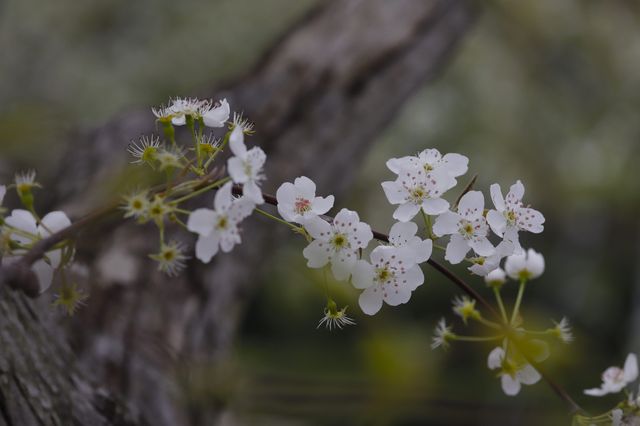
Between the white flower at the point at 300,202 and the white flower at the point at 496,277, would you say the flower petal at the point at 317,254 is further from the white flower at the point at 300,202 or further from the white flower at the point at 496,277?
the white flower at the point at 496,277

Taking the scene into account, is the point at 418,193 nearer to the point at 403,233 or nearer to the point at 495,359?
the point at 403,233

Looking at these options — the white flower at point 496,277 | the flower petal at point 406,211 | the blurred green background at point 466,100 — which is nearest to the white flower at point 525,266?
the white flower at point 496,277

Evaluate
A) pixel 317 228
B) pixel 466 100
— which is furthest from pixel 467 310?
pixel 466 100

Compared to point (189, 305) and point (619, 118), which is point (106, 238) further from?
point (619, 118)

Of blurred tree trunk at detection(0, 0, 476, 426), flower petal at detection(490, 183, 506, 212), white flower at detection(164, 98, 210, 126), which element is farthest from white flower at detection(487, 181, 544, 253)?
blurred tree trunk at detection(0, 0, 476, 426)

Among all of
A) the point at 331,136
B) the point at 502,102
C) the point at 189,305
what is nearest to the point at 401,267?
the point at 189,305
